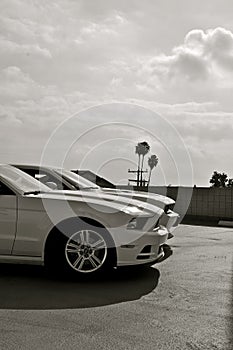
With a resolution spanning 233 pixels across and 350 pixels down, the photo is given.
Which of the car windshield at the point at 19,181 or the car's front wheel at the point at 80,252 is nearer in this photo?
the car's front wheel at the point at 80,252

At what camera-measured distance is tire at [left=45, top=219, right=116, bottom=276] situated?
539 centimetres

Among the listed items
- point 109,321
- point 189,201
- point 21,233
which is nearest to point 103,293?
point 109,321

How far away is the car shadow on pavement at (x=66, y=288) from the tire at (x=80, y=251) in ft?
0.51

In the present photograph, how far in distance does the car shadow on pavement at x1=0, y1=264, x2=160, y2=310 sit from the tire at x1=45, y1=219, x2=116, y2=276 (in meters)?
0.15

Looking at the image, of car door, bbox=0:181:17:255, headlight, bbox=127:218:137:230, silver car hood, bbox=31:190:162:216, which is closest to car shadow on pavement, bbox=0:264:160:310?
car door, bbox=0:181:17:255

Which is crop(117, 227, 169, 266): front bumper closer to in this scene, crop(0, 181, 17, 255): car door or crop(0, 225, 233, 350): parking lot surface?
crop(0, 225, 233, 350): parking lot surface

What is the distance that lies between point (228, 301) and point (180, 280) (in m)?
1.01


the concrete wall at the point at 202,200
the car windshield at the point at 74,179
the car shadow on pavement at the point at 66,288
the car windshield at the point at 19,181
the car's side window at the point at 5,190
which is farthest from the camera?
the concrete wall at the point at 202,200

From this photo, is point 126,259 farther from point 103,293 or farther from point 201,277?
point 201,277

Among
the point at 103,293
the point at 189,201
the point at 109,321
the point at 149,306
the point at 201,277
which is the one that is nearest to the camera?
the point at 109,321

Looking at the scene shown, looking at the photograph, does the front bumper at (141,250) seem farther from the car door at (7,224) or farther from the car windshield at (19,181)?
the car windshield at (19,181)

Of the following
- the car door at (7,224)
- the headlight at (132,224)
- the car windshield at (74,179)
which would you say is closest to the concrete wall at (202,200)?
the car windshield at (74,179)

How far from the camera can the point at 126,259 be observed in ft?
17.8

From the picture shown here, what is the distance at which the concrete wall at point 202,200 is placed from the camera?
15.7m
